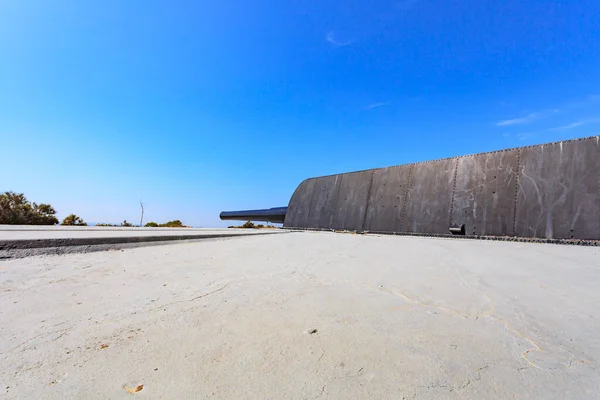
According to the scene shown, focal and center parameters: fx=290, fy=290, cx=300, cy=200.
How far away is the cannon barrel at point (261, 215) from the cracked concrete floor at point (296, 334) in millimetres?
8914

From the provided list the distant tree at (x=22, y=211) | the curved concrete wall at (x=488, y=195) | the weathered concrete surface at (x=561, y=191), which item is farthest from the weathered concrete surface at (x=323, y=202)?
the distant tree at (x=22, y=211)

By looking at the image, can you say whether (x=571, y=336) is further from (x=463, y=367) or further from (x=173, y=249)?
(x=173, y=249)

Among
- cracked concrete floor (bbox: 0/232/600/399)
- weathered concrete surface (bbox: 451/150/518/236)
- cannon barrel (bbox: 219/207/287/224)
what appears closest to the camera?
cracked concrete floor (bbox: 0/232/600/399)

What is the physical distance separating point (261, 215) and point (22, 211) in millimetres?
9104

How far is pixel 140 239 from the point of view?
11.9 ft

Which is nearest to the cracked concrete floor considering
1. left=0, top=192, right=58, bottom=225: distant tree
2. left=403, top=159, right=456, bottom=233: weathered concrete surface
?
left=403, top=159, right=456, bottom=233: weathered concrete surface

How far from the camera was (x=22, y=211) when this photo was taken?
1113 cm

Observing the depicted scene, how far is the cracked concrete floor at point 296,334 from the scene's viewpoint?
2.76ft

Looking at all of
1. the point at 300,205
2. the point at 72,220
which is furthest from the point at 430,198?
the point at 72,220

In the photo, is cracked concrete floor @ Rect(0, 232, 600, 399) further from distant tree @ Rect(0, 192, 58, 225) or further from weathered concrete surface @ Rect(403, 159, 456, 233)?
distant tree @ Rect(0, 192, 58, 225)

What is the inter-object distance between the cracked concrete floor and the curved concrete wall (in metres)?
3.12

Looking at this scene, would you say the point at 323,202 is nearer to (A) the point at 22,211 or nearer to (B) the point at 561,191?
(B) the point at 561,191

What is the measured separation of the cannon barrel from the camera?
1116cm

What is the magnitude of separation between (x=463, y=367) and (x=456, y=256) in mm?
2384
